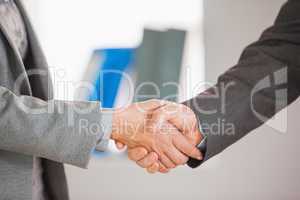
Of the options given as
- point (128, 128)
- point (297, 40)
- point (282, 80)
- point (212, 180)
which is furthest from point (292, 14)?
point (212, 180)

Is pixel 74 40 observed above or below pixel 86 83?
above

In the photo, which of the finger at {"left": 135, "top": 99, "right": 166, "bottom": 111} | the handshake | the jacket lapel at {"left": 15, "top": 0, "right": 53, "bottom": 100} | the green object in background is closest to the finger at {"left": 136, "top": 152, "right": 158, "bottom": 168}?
the handshake

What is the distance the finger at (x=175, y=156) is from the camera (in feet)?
3.20

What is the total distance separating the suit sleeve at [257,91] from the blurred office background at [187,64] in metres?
0.66

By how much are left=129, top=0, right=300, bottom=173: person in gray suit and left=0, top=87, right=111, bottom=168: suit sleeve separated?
0.31 m

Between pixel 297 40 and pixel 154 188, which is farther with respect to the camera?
pixel 154 188

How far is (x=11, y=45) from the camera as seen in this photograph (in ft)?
2.39

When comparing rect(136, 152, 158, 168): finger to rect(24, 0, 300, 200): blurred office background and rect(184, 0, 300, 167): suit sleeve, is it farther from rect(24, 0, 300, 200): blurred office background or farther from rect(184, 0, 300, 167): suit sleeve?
rect(24, 0, 300, 200): blurred office background

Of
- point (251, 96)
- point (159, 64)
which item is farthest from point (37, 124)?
point (159, 64)

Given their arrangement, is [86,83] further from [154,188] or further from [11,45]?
[11,45]

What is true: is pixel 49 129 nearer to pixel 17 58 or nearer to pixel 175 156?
pixel 17 58

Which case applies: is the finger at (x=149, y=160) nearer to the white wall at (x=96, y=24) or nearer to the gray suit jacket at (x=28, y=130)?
the gray suit jacket at (x=28, y=130)

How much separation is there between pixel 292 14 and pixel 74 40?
1.00m

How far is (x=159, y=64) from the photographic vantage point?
175 centimetres
